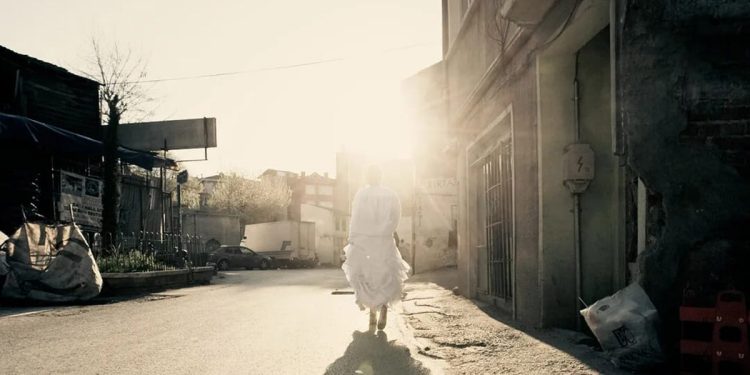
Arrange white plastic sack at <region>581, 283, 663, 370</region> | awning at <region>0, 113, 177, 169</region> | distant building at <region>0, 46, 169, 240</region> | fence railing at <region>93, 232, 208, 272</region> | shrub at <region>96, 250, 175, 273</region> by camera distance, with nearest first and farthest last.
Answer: white plastic sack at <region>581, 283, 663, 370</region> → shrub at <region>96, 250, 175, 273</region> → fence railing at <region>93, 232, 208, 272</region> → awning at <region>0, 113, 177, 169</region> → distant building at <region>0, 46, 169, 240</region>

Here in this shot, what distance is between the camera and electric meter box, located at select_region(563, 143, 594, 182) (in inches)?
218

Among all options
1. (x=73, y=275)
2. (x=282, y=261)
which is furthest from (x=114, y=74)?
(x=73, y=275)

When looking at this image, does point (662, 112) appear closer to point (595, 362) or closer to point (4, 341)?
point (595, 362)

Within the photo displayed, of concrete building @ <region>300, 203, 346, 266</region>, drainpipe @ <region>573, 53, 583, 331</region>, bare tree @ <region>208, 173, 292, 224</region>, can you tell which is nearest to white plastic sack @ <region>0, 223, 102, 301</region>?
drainpipe @ <region>573, 53, 583, 331</region>

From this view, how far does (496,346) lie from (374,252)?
71.2 inches

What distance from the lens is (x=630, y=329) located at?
3629 millimetres

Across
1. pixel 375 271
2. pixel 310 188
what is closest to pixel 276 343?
pixel 375 271

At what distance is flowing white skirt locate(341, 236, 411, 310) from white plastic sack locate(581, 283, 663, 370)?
2.66m

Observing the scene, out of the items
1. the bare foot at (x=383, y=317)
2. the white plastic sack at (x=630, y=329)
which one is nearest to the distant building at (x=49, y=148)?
the bare foot at (x=383, y=317)

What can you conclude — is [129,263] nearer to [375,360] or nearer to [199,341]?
[199,341]

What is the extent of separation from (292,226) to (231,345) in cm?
3250

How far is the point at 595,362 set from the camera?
404 cm

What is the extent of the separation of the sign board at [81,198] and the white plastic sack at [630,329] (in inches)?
586

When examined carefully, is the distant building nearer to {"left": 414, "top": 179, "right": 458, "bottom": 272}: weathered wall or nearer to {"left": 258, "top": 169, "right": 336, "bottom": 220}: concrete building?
{"left": 414, "top": 179, "right": 458, "bottom": 272}: weathered wall
